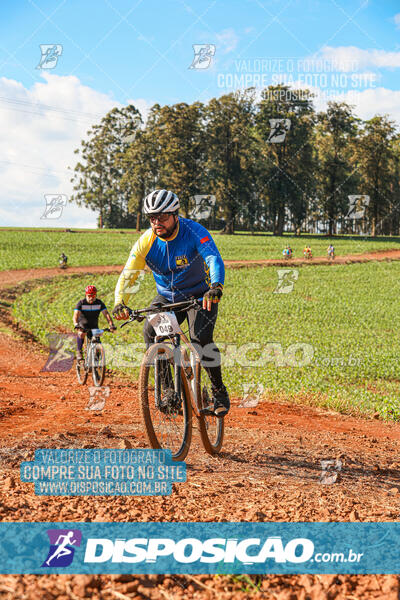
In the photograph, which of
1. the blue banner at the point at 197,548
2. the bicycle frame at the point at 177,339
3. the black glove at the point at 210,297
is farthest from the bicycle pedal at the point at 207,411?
the blue banner at the point at 197,548

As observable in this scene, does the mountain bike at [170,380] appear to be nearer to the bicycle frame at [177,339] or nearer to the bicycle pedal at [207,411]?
the bicycle frame at [177,339]

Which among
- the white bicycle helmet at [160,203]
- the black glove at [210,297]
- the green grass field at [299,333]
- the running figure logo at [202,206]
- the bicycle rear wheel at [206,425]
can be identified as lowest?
the green grass field at [299,333]

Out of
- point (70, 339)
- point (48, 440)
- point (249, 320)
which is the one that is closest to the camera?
point (48, 440)

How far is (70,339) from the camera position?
1697 cm

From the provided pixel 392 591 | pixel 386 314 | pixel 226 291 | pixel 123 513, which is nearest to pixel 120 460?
pixel 123 513

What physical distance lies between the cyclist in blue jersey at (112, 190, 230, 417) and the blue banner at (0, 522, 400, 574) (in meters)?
2.15

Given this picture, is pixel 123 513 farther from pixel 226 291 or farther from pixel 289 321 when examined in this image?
pixel 226 291

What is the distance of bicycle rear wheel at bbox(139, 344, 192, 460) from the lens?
185 inches

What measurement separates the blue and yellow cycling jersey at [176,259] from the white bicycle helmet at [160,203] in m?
0.33

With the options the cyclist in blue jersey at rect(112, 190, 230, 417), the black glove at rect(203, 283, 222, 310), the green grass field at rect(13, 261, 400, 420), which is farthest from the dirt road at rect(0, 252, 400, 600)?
the green grass field at rect(13, 261, 400, 420)

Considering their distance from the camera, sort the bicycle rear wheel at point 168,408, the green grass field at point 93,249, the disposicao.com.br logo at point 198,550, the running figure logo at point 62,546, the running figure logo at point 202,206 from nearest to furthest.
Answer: the running figure logo at point 62,546 < the disposicao.com.br logo at point 198,550 < the bicycle rear wheel at point 168,408 < the green grass field at point 93,249 < the running figure logo at point 202,206

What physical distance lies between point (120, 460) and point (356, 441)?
13.3 feet

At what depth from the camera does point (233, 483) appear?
4.25 metres

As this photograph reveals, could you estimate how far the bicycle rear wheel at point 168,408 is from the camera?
4.69 m
